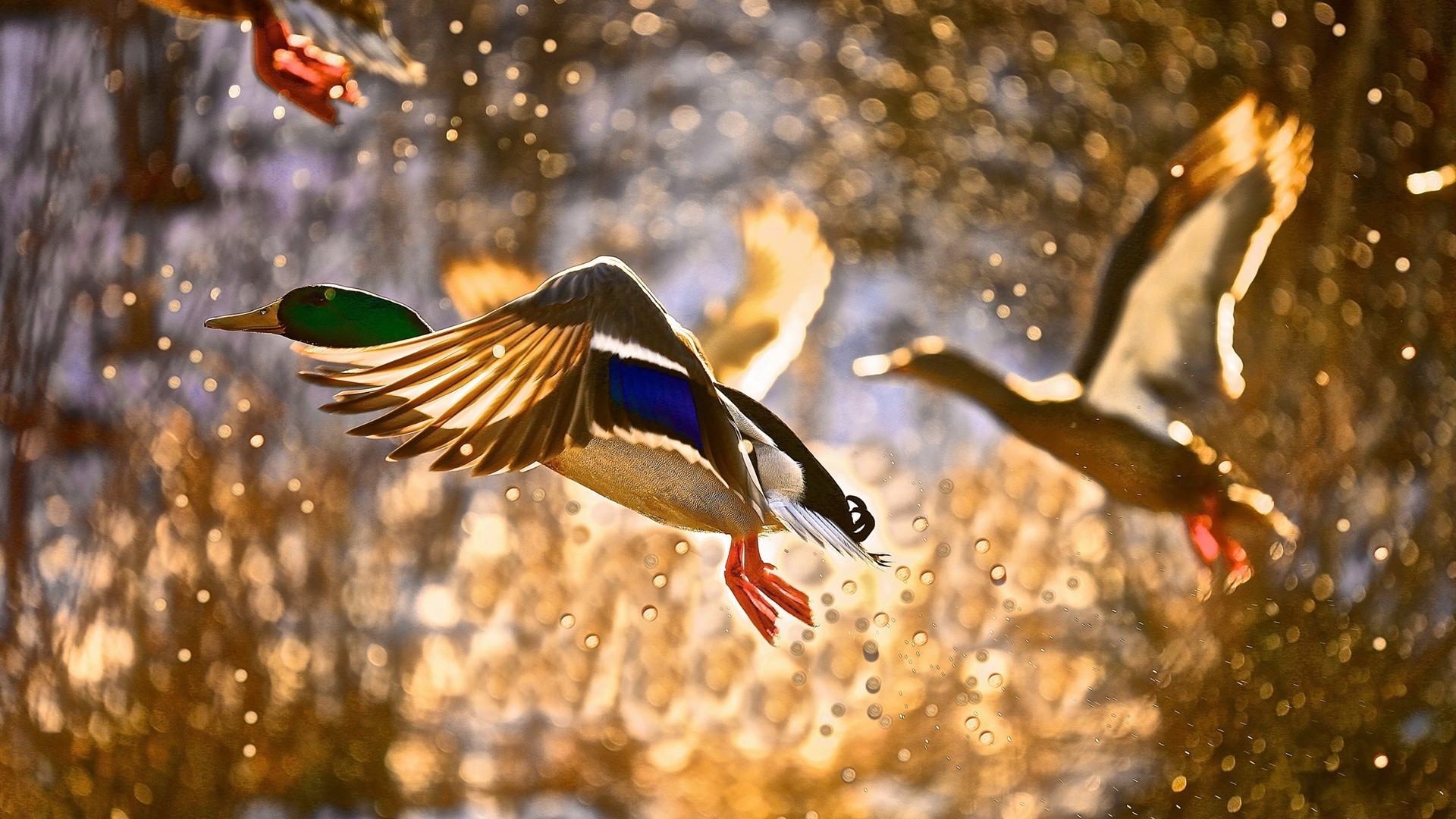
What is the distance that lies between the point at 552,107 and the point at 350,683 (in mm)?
394

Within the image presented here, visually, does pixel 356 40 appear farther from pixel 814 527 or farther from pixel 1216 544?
pixel 1216 544

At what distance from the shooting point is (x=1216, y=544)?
2.50ft

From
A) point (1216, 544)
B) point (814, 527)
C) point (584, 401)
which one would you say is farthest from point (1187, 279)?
point (584, 401)

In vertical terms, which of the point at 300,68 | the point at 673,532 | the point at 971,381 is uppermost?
the point at 300,68

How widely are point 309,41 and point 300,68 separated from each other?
0.05 ft

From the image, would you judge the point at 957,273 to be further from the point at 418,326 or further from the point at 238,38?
the point at 238,38

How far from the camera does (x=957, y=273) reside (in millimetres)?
762

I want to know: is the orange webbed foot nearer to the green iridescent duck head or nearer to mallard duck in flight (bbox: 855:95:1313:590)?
mallard duck in flight (bbox: 855:95:1313:590)

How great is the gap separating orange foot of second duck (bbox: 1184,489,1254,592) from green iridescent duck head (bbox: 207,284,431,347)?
512 millimetres

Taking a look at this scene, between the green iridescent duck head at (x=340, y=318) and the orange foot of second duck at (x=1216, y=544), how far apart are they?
0.51 m

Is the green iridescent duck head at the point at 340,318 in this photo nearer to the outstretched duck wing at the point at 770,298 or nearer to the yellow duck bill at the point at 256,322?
the yellow duck bill at the point at 256,322

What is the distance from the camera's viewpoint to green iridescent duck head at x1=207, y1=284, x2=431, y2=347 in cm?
54

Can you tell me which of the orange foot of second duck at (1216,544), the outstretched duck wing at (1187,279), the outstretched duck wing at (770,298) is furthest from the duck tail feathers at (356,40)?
the orange foot of second duck at (1216,544)

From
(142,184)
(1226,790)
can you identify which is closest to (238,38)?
(142,184)
